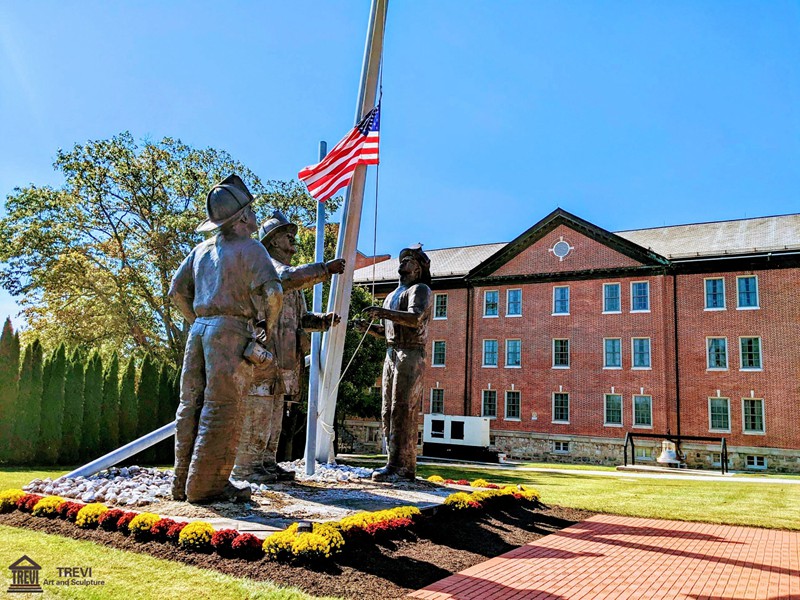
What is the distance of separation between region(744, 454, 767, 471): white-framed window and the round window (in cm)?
1350

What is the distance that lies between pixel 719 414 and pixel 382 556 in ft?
94.6

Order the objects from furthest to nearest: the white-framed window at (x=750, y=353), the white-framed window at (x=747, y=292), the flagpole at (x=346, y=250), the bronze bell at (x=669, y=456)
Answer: the white-framed window at (x=747, y=292) → the white-framed window at (x=750, y=353) → the bronze bell at (x=669, y=456) → the flagpole at (x=346, y=250)

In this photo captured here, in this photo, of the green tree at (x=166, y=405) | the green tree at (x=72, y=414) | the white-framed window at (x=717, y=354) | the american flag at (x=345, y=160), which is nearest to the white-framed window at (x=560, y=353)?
the white-framed window at (x=717, y=354)

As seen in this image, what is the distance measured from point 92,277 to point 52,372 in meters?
8.24

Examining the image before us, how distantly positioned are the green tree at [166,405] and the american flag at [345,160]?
12.6m

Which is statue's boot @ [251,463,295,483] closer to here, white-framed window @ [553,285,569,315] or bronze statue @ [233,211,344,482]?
bronze statue @ [233,211,344,482]

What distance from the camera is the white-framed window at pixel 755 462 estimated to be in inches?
1120

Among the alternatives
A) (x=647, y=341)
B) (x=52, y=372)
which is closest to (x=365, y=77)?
(x=52, y=372)

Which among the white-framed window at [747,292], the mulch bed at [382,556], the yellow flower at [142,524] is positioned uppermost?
the white-framed window at [747,292]

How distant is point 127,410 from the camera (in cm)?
1894

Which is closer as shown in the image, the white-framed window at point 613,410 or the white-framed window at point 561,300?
the white-framed window at point 613,410

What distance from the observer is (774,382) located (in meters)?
28.8

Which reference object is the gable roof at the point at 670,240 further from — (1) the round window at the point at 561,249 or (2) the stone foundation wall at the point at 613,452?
(2) the stone foundation wall at the point at 613,452

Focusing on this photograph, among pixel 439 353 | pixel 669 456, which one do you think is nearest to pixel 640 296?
pixel 669 456
